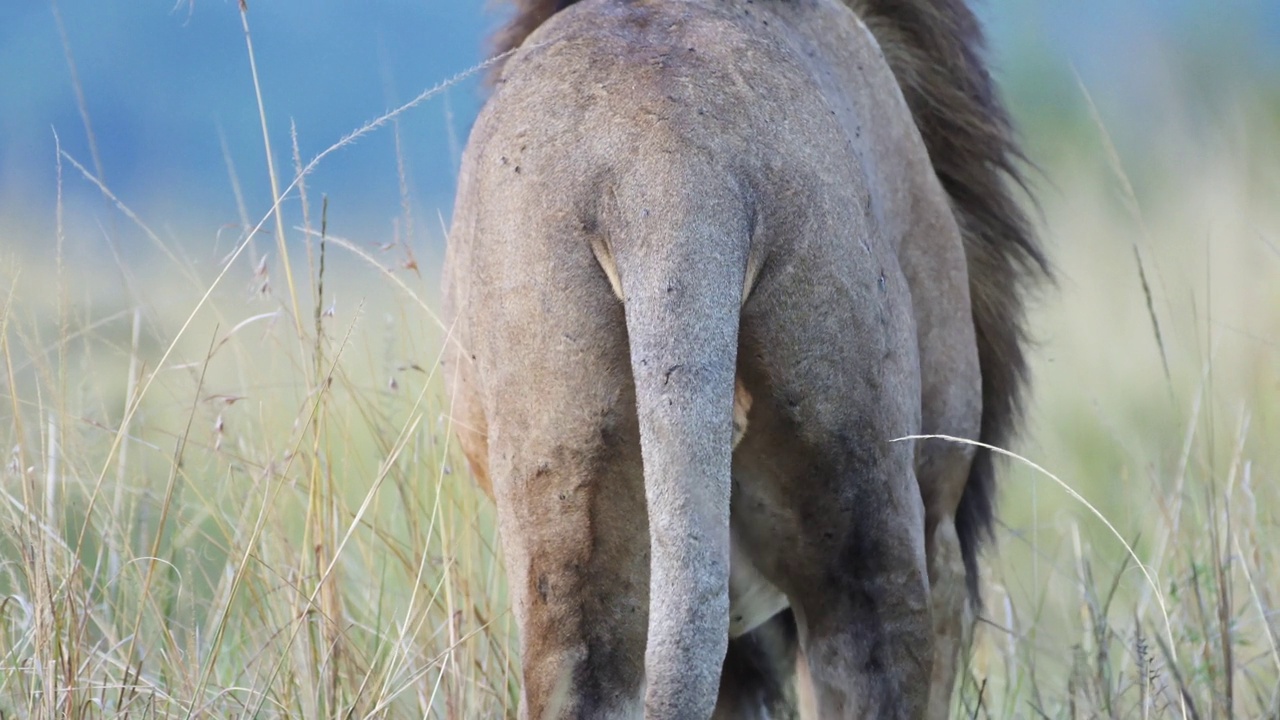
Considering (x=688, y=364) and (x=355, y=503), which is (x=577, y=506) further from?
(x=355, y=503)

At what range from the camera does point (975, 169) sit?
3.39 metres

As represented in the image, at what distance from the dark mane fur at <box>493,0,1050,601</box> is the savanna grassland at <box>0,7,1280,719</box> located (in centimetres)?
19

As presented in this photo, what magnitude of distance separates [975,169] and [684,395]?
1685mm

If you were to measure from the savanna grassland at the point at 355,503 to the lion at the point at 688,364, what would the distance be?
15.1 inches

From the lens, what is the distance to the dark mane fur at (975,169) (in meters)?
3.32

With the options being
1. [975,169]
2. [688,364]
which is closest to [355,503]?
[975,169]

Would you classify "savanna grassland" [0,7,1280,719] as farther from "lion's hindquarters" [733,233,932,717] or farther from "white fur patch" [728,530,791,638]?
"white fur patch" [728,530,791,638]

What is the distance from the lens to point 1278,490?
4629 mm

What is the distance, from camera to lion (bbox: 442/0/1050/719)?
77.5 inches

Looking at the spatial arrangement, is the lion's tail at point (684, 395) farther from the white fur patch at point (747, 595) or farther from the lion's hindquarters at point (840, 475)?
the white fur patch at point (747, 595)

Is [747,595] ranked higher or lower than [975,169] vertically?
lower

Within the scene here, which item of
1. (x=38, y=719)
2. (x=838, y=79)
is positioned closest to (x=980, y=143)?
(x=838, y=79)

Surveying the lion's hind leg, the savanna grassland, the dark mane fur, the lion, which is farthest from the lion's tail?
the dark mane fur

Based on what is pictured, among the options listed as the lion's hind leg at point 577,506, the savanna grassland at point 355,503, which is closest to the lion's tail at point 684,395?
the lion's hind leg at point 577,506
